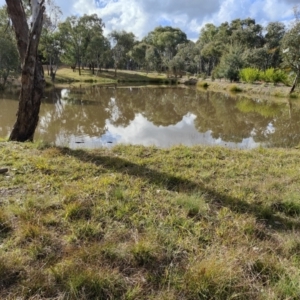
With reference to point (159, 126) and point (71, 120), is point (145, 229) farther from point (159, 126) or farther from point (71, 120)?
point (71, 120)

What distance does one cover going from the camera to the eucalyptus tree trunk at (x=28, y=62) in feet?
16.9

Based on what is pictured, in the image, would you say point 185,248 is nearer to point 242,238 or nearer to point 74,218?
point 242,238

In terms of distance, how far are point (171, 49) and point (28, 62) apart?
5853cm

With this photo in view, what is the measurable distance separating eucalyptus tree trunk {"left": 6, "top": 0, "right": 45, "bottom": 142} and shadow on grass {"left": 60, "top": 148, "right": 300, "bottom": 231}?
1.42 m

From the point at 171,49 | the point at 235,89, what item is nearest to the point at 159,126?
the point at 235,89

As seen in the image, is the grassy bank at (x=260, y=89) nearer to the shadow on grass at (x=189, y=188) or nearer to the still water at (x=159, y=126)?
the still water at (x=159, y=126)

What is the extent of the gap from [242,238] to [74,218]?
1.69 meters

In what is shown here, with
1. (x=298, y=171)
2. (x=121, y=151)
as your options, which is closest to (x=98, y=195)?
(x=121, y=151)

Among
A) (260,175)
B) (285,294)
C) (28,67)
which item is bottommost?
(285,294)

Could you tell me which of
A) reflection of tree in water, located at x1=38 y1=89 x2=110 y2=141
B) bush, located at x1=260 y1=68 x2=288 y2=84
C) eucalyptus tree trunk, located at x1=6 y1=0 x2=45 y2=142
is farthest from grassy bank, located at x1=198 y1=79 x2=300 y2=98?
eucalyptus tree trunk, located at x1=6 y1=0 x2=45 y2=142

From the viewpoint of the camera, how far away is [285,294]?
6.05ft

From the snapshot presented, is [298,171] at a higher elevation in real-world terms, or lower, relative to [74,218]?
higher

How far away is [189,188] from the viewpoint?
3559 millimetres

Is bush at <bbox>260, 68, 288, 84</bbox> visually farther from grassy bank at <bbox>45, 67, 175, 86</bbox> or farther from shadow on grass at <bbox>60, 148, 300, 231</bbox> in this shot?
shadow on grass at <bbox>60, 148, 300, 231</bbox>
